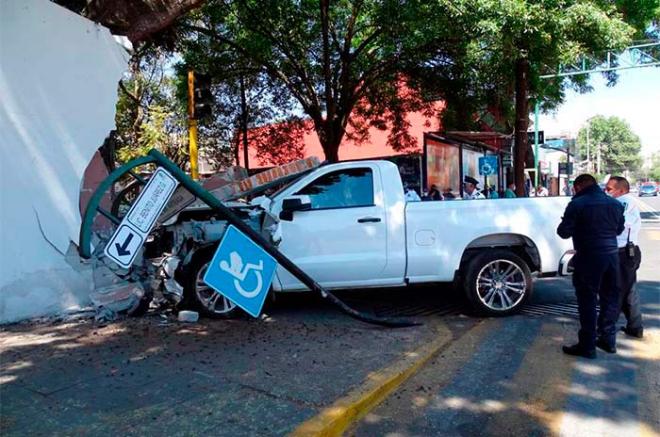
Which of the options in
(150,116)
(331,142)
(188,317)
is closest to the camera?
(188,317)

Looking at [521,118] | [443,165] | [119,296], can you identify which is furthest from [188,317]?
[443,165]

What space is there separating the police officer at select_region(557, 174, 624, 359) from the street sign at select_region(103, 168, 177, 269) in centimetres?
377

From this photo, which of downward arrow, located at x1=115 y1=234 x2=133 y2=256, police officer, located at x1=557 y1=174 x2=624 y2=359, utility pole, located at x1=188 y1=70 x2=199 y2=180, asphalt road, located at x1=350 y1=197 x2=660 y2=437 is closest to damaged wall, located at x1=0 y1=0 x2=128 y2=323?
utility pole, located at x1=188 y1=70 x2=199 y2=180

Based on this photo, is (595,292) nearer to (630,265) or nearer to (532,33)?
(630,265)

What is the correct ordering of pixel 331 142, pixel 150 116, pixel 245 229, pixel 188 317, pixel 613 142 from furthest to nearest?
pixel 613 142
pixel 150 116
pixel 331 142
pixel 188 317
pixel 245 229

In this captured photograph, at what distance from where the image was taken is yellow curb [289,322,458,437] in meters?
3.78

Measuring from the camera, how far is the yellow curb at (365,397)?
12.4 feet

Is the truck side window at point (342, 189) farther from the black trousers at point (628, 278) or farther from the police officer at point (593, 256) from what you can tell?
the black trousers at point (628, 278)

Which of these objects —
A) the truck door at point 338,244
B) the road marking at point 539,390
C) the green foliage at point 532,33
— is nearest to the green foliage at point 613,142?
the green foliage at point 532,33

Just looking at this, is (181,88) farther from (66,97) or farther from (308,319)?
(308,319)

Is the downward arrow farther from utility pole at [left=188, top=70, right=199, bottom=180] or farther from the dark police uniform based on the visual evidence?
the dark police uniform

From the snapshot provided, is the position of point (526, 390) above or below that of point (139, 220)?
below

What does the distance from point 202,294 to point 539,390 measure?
12.9ft

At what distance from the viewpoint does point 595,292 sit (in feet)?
17.7
